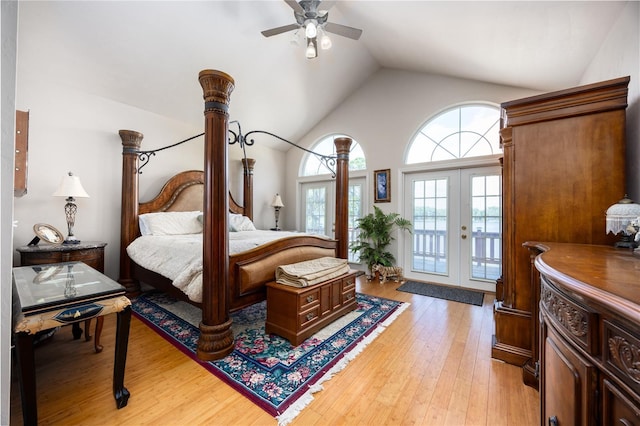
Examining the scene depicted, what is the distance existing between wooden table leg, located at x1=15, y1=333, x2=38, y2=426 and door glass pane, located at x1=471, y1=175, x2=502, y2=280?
449cm

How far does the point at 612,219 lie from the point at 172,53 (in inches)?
167

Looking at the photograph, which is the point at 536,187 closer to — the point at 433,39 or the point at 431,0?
the point at 431,0

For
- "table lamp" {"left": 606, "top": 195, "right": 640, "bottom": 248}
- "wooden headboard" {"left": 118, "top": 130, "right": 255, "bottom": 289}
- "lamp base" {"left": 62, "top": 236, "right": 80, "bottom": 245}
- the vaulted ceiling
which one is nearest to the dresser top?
"lamp base" {"left": 62, "top": 236, "right": 80, "bottom": 245}

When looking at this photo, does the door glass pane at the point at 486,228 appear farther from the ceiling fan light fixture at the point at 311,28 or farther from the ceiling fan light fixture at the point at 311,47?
the ceiling fan light fixture at the point at 311,28

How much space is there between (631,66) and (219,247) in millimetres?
2930

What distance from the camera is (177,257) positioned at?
7.91 feet

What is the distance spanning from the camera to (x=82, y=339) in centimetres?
221

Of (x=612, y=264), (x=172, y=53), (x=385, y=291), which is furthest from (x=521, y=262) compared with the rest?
(x=172, y=53)

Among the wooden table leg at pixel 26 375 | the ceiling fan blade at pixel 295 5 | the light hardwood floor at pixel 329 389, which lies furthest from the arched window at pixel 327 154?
the wooden table leg at pixel 26 375

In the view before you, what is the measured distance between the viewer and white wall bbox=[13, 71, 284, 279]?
2.82 metres

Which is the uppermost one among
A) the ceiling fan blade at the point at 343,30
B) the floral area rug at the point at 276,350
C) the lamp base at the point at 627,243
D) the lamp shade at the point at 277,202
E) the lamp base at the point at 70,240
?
the ceiling fan blade at the point at 343,30

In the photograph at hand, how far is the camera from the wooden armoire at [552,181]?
4.91 feet

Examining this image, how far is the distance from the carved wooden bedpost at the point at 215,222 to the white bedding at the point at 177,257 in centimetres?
22

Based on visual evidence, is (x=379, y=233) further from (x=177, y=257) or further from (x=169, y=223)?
(x=169, y=223)
